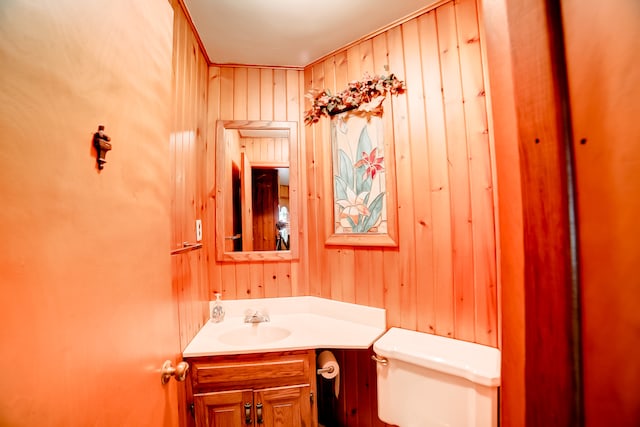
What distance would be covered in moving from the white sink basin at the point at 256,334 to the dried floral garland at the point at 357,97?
1334 millimetres

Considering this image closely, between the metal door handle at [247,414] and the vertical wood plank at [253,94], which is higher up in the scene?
the vertical wood plank at [253,94]

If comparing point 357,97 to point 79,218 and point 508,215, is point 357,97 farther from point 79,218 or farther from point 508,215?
point 79,218

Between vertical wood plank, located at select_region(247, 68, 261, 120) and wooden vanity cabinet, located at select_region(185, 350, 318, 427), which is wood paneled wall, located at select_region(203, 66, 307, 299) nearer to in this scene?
vertical wood plank, located at select_region(247, 68, 261, 120)

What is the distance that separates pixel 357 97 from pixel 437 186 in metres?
0.70

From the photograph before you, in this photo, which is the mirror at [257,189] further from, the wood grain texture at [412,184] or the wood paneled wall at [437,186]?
the wood paneled wall at [437,186]

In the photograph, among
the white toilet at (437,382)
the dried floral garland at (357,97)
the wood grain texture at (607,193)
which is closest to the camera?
the wood grain texture at (607,193)

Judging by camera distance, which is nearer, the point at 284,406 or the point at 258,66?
the point at 284,406

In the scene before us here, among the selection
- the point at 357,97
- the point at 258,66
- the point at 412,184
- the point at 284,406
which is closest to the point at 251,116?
the point at 258,66

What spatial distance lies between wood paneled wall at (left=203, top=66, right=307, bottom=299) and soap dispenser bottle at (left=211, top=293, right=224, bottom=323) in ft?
0.22

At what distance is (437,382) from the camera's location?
98cm

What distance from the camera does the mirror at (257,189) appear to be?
1.61 meters

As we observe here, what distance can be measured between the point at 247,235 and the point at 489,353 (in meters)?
1.44

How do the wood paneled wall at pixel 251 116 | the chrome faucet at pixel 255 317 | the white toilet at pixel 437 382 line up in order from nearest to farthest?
the white toilet at pixel 437 382 < the chrome faucet at pixel 255 317 < the wood paneled wall at pixel 251 116

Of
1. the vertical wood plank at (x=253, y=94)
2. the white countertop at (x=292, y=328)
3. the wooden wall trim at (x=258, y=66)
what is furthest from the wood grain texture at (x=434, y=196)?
the vertical wood plank at (x=253, y=94)
